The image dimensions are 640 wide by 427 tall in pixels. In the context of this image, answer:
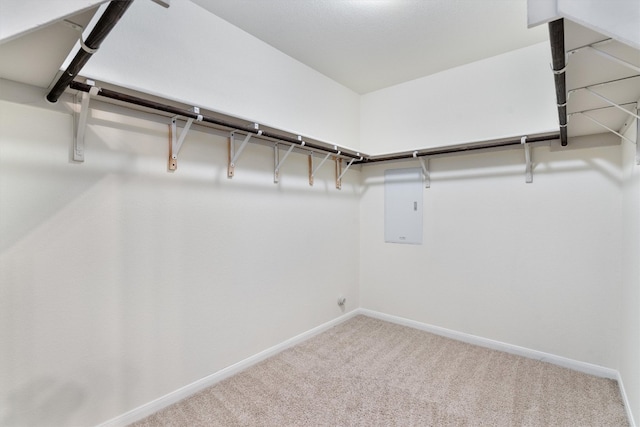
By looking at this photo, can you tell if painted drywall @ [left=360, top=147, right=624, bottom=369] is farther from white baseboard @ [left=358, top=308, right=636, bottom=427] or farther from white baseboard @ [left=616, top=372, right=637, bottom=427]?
white baseboard @ [left=616, top=372, right=637, bottom=427]

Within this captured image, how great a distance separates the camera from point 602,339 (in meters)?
2.37

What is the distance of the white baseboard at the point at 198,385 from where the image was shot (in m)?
1.83

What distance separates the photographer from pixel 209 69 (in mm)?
2234

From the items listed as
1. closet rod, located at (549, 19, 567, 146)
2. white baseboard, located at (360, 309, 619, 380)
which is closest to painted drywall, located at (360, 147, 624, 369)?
white baseboard, located at (360, 309, 619, 380)

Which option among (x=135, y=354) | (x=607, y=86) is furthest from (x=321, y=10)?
(x=135, y=354)

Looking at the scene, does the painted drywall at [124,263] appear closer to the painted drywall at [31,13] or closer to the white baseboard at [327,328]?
the white baseboard at [327,328]

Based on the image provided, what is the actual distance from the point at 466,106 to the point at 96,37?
2959 mm

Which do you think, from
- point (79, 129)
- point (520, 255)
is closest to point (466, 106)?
point (520, 255)

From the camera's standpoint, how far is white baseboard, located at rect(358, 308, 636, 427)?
232cm

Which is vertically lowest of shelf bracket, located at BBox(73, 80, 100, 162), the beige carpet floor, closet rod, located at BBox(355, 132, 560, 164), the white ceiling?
the beige carpet floor

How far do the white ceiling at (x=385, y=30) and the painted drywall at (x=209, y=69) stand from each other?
12cm

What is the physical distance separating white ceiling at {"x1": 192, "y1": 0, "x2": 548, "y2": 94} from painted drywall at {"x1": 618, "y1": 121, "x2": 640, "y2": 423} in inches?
45.6

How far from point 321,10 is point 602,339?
3.22 meters

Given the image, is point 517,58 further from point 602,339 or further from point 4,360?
point 4,360
